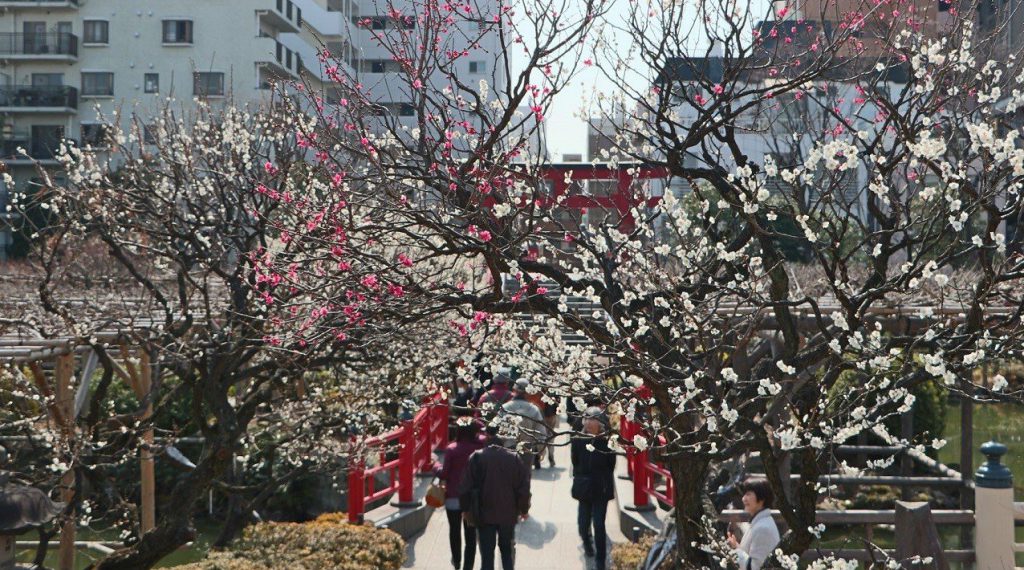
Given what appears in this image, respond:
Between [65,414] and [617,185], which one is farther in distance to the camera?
[65,414]

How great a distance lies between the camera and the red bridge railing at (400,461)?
11.3 meters

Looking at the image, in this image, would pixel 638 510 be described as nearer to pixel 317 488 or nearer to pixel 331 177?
pixel 317 488

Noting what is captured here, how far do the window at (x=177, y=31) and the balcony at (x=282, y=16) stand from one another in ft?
8.44

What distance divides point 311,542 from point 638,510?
395cm

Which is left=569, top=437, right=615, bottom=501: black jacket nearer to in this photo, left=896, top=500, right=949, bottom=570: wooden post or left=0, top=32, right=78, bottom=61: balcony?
left=896, top=500, right=949, bottom=570: wooden post

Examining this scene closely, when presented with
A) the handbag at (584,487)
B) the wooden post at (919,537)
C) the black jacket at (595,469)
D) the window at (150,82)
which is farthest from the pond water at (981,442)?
the window at (150,82)

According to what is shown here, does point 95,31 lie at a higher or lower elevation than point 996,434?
higher

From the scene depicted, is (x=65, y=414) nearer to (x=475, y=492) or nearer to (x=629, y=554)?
(x=475, y=492)

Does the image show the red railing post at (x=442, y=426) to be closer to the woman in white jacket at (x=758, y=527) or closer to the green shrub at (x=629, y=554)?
the green shrub at (x=629, y=554)

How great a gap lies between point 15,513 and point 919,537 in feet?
16.4

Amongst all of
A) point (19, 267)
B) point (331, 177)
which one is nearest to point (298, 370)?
point (331, 177)

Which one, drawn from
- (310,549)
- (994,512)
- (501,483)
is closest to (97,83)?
(310,549)

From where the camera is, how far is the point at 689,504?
19.2 ft

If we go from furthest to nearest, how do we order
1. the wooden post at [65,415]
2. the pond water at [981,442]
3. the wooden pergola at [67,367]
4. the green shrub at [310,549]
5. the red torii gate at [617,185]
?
the pond water at [981,442], the wooden post at [65,415], the green shrub at [310,549], the wooden pergola at [67,367], the red torii gate at [617,185]
